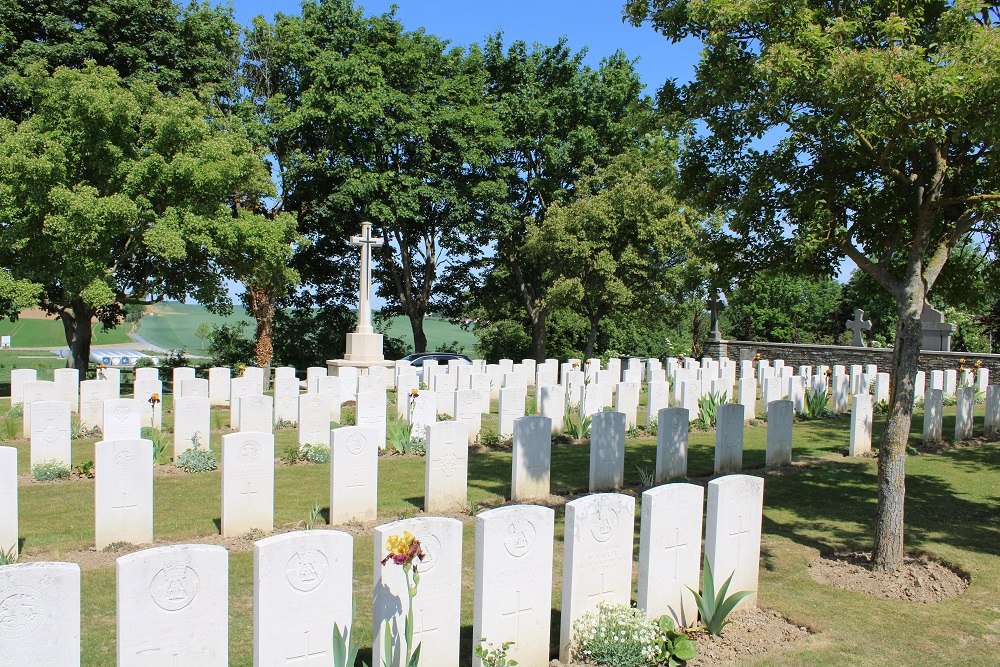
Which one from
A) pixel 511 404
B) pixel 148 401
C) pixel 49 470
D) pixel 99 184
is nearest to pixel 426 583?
pixel 49 470

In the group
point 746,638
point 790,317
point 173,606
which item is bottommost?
point 746,638

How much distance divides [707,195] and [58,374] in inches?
483

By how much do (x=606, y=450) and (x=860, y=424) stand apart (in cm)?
530

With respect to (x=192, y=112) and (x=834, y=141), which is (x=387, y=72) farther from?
(x=834, y=141)

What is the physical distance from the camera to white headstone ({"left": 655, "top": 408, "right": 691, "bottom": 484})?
34.1 feet

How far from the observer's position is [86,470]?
10086 millimetres

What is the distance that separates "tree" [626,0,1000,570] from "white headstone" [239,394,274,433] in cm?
644

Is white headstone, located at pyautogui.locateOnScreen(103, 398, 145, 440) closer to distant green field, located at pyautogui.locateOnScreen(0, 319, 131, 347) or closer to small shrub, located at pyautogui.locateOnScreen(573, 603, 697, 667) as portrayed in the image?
small shrub, located at pyautogui.locateOnScreen(573, 603, 697, 667)

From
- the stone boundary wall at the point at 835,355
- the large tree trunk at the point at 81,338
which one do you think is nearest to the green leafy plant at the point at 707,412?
the stone boundary wall at the point at 835,355

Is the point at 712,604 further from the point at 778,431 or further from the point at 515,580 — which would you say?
the point at 778,431

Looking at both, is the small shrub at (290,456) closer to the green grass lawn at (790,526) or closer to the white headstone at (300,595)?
the green grass lawn at (790,526)

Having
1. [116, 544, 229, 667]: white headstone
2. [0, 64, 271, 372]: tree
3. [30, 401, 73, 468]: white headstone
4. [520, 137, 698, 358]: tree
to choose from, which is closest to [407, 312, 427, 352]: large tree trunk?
[520, 137, 698, 358]: tree

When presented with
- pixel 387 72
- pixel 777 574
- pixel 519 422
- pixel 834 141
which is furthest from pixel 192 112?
pixel 777 574

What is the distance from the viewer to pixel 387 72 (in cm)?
2730
